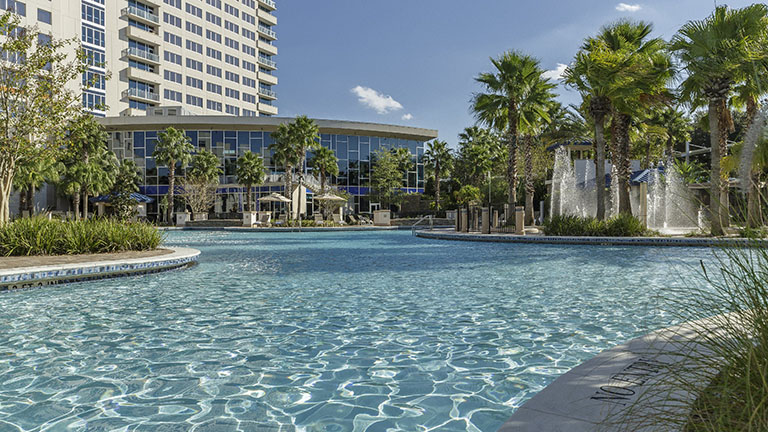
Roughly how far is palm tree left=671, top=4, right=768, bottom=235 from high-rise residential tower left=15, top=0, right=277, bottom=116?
4342 centimetres

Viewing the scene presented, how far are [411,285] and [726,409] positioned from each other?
7.40 metres

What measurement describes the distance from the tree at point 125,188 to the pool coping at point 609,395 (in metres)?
38.7

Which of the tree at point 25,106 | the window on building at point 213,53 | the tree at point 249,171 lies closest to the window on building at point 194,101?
the window on building at point 213,53

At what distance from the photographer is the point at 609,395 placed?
9.75ft

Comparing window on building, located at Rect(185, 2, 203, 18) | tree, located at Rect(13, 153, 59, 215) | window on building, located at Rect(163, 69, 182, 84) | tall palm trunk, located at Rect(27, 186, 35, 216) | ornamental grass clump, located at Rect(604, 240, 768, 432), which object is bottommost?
ornamental grass clump, located at Rect(604, 240, 768, 432)

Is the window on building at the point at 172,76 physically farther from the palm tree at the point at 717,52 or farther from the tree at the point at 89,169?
the palm tree at the point at 717,52

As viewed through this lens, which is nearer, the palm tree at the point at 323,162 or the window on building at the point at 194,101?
the palm tree at the point at 323,162

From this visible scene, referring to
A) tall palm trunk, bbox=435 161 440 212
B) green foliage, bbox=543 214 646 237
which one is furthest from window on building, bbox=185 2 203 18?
green foliage, bbox=543 214 646 237

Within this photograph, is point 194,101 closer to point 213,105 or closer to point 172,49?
point 213,105

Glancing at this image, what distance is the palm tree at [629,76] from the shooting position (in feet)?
66.4

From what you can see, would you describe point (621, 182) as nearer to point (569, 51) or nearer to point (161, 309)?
point (569, 51)

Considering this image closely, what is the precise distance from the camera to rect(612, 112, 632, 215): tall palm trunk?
2212 cm

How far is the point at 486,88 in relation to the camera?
86.1 feet

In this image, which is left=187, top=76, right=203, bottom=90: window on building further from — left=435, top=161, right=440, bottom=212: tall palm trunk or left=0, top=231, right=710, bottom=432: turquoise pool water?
left=0, top=231, right=710, bottom=432: turquoise pool water
